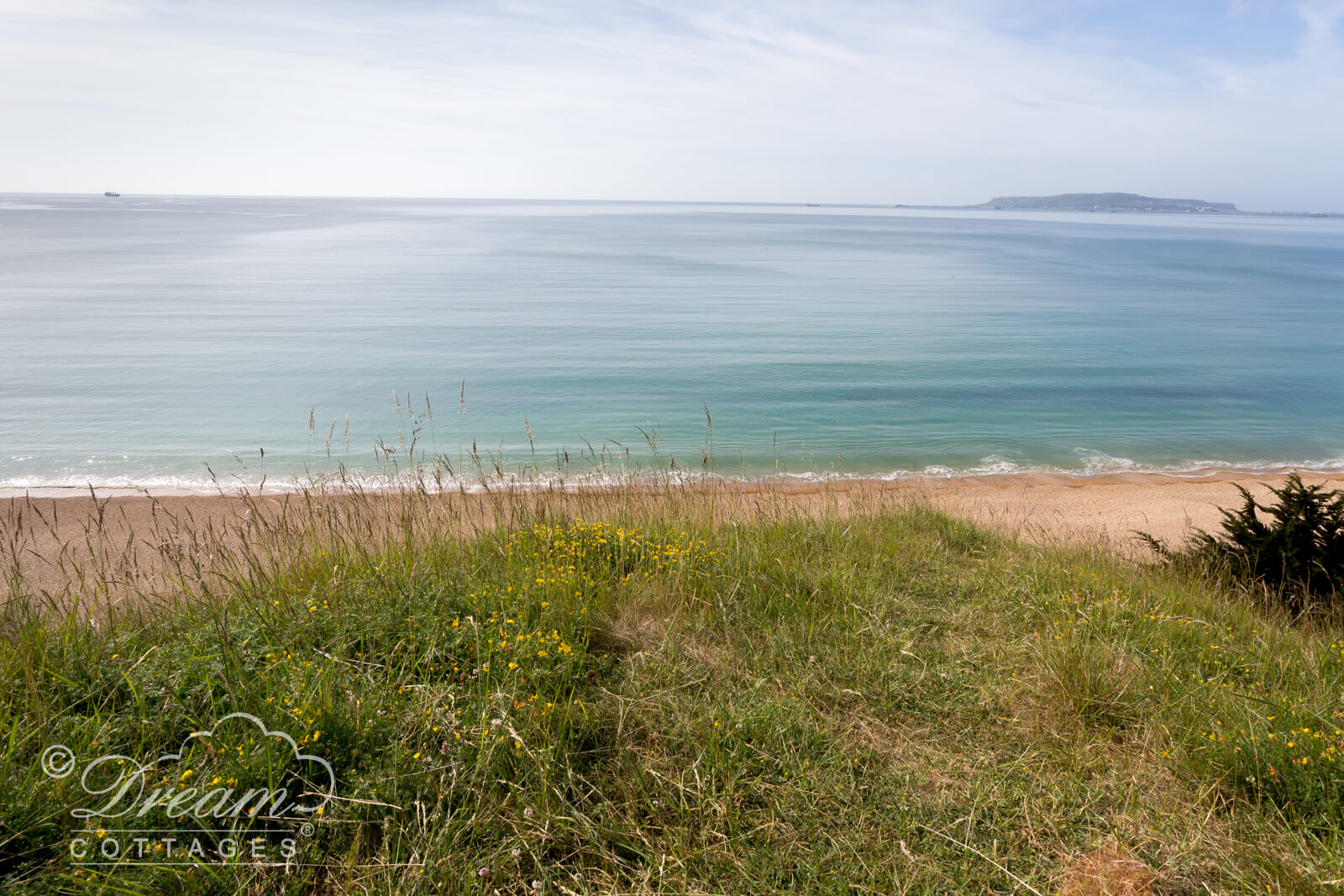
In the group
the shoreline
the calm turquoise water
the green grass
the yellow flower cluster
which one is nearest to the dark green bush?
the green grass

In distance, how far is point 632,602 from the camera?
5359mm

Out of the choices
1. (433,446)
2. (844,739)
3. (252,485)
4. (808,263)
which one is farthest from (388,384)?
(808,263)

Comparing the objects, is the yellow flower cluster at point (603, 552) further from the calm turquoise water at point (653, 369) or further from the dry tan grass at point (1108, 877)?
the calm turquoise water at point (653, 369)

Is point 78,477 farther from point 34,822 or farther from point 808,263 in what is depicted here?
point 808,263

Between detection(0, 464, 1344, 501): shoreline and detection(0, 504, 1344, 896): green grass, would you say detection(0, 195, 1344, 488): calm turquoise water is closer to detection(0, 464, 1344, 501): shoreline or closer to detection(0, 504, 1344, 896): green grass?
detection(0, 464, 1344, 501): shoreline

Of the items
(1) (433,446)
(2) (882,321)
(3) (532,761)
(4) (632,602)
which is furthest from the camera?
(2) (882,321)

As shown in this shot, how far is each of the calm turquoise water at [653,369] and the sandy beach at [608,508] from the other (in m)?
1.56

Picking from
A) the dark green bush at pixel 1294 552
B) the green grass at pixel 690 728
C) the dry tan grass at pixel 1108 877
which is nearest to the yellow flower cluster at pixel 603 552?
the green grass at pixel 690 728

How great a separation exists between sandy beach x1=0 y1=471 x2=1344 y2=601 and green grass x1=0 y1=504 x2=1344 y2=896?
3.90 feet

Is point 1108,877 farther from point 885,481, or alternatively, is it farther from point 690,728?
point 885,481

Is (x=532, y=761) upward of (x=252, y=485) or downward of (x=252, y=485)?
upward

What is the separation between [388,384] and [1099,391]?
2426 cm

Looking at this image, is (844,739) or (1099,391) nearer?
(844,739)

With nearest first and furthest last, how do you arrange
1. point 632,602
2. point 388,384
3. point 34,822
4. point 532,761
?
point 34,822, point 532,761, point 632,602, point 388,384
